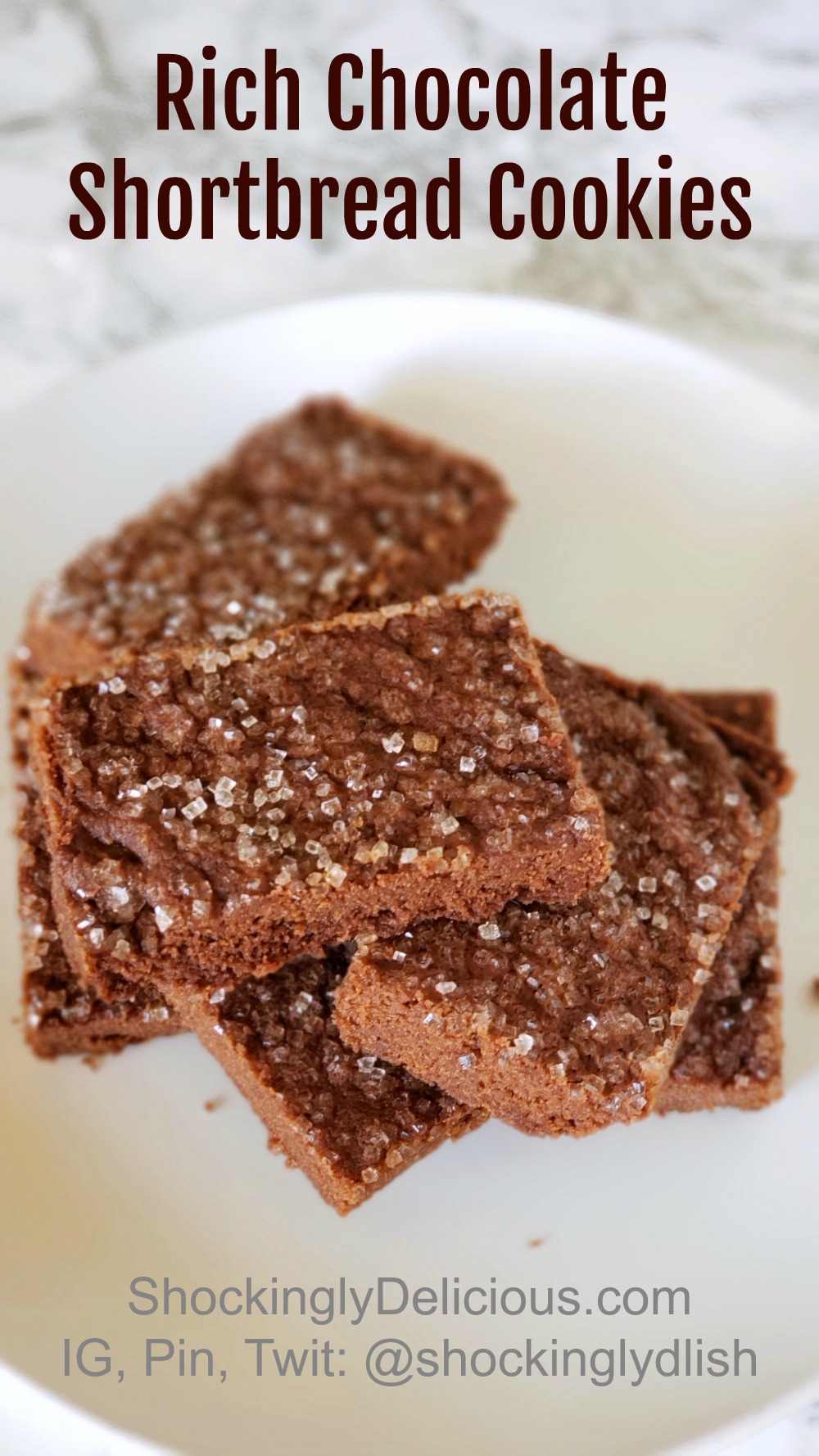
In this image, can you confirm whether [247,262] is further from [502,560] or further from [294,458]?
[502,560]

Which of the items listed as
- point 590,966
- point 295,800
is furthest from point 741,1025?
point 295,800

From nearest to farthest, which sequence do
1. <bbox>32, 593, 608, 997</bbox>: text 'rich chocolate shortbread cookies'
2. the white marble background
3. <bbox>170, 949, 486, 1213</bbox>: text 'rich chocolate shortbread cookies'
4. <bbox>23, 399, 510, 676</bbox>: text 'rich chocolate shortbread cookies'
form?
<bbox>32, 593, 608, 997</bbox>: text 'rich chocolate shortbread cookies', <bbox>170, 949, 486, 1213</bbox>: text 'rich chocolate shortbread cookies', <bbox>23, 399, 510, 676</bbox>: text 'rich chocolate shortbread cookies', the white marble background

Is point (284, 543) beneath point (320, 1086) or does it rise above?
above

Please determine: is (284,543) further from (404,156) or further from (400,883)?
(404,156)

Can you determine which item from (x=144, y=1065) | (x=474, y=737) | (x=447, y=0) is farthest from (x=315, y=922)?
(x=447, y=0)

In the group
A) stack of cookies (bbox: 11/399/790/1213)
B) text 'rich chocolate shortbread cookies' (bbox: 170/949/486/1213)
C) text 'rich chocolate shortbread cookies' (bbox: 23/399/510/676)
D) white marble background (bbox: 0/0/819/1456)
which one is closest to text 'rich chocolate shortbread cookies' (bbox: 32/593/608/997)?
stack of cookies (bbox: 11/399/790/1213)

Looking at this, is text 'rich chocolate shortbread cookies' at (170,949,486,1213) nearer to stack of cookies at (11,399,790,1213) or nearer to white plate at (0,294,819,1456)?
stack of cookies at (11,399,790,1213)

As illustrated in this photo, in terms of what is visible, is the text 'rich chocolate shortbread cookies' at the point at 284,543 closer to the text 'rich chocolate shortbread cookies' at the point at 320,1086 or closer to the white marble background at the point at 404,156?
the white marble background at the point at 404,156
